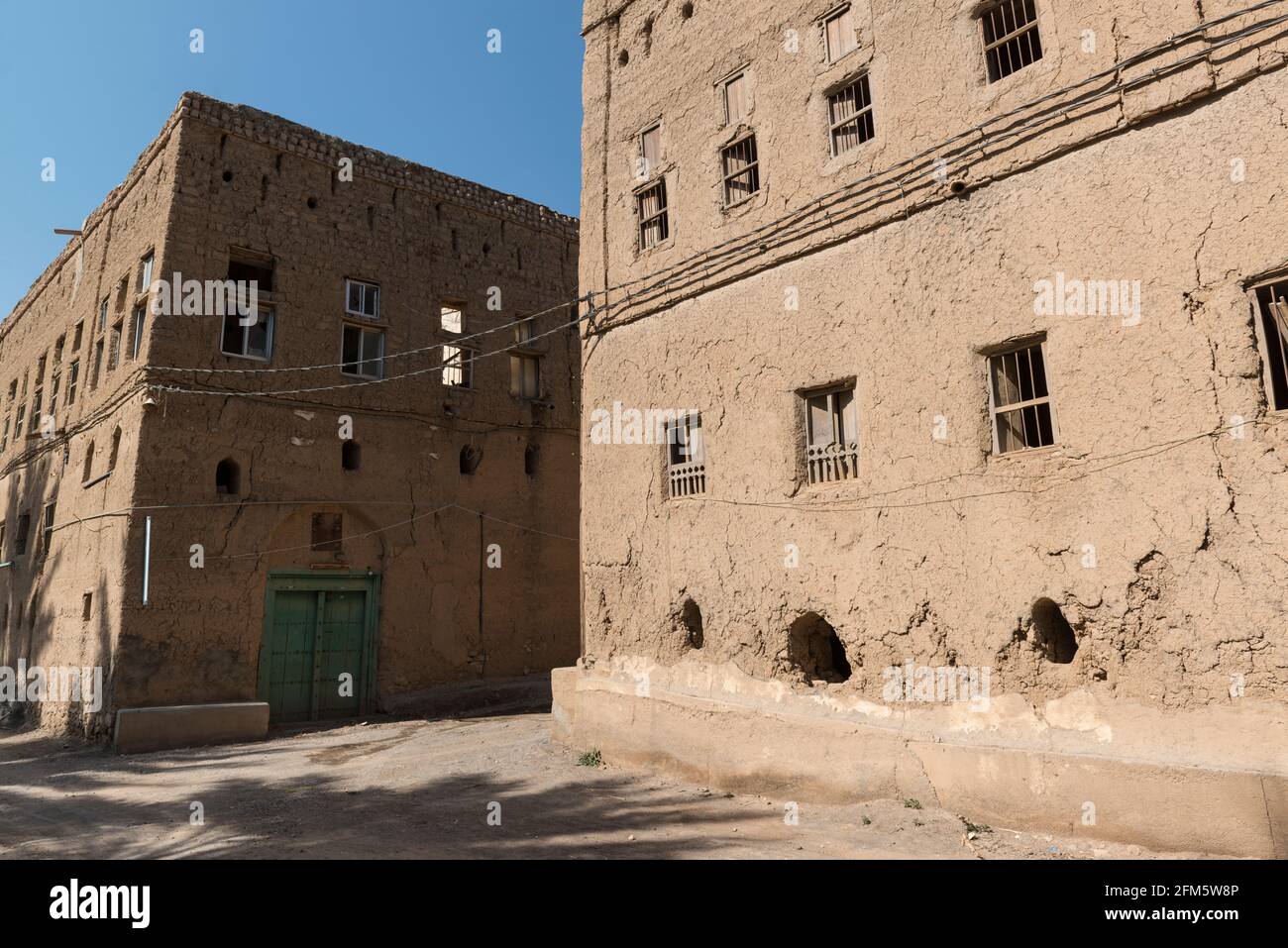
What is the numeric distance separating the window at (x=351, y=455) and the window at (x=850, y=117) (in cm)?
1022

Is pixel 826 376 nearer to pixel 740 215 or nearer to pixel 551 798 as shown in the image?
pixel 740 215

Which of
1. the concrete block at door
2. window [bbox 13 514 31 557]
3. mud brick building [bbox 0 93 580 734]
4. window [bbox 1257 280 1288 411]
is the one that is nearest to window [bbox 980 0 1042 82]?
window [bbox 1257 280 1288 411]

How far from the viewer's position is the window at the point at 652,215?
11.4m

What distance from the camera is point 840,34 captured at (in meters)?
9.43

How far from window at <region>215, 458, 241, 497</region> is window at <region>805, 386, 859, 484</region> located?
10.1 meters

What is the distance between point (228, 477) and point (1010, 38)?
13.1 metres

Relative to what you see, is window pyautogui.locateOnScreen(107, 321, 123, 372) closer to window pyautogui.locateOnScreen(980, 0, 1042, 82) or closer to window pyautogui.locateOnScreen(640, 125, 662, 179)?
window pyautogui.locateOnScreen(640, 125, 662, 179)

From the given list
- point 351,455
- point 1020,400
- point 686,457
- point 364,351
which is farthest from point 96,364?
point 1020,400

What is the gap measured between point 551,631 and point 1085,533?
1221 cm

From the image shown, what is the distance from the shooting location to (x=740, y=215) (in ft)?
33.3

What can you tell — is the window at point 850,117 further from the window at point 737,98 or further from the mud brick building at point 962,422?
the window at point 737,98

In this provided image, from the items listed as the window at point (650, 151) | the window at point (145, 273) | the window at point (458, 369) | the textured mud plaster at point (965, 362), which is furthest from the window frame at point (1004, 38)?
the window at point (145, 273)

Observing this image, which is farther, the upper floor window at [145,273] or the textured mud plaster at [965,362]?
the upper floor window at [145,273]
